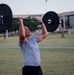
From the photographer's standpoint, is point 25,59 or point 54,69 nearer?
point 25,59

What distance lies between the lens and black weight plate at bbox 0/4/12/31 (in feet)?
20.7

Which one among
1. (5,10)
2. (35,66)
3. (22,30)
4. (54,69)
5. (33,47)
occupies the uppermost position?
(5,10)

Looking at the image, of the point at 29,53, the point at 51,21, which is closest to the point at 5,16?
the point at 29,53

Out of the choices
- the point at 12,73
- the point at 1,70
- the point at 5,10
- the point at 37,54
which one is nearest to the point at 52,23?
the point at 5,10

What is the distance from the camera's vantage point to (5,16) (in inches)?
250

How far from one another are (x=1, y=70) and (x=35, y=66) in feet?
15.9

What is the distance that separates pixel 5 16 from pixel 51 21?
1.47 m

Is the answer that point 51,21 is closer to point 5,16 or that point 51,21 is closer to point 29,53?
point 5,16

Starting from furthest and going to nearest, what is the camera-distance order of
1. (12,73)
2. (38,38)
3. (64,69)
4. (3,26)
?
(64,69) < (12,73) < (3,26) < (38,38)

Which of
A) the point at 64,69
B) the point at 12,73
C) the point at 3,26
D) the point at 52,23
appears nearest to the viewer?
the point at 3,26

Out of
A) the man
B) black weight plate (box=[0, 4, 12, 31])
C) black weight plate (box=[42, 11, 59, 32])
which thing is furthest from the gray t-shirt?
black weight plate (box=[42, 11, 59, 32])

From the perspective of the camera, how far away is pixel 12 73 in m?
9.45

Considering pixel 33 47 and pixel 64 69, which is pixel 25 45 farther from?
pixel 64 69

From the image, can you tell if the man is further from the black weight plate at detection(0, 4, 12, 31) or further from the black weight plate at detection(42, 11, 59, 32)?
the black weight plate at detection(42, 11, 59, 32)
